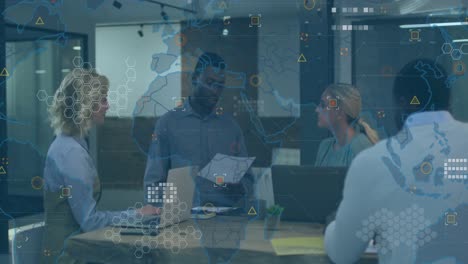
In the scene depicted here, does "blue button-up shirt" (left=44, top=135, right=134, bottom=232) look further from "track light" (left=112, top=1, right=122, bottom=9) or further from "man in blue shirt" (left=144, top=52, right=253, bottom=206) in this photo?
"track light" (left=112, top=1, right=122, bottom=9)

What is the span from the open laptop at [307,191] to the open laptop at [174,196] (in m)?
0.44

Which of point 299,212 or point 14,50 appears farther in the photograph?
point 14,50

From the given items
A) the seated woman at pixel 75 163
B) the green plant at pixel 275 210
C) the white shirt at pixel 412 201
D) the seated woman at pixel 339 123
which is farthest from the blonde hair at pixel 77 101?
the white shirt at pixel 412 201

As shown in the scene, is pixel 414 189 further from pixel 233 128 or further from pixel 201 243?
pixel 201 243

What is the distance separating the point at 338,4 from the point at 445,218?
118 centimetres

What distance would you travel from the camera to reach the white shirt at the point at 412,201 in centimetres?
314

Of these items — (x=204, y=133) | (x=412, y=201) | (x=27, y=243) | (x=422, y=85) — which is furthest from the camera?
(x=27, y=243)

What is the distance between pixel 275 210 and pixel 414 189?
2.28ft

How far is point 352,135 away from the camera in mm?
3328

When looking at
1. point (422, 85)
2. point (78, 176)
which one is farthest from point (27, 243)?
point (422, 85)

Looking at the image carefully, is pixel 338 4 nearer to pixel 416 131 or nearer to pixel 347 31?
pixel 347 31

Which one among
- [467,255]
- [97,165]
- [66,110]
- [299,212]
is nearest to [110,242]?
[97,165]

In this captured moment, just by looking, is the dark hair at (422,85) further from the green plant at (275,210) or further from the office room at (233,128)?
the green plant at (275,210)

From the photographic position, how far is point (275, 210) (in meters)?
3.39
